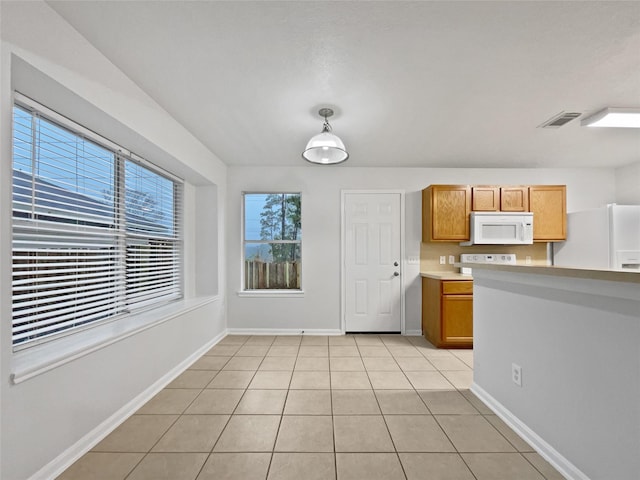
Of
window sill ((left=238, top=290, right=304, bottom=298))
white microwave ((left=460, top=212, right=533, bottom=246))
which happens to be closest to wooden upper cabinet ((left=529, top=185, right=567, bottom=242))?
white microwave ((left=460, top=212, right=533, bottom=246))

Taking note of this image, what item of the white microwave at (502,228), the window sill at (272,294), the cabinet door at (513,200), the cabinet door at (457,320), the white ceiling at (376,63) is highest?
the white ceiling at (376,63)

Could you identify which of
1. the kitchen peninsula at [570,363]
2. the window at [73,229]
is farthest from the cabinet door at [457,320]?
the window at [73,229]

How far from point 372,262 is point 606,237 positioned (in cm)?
283

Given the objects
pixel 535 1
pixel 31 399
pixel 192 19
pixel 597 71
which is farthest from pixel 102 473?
pixel 597 71

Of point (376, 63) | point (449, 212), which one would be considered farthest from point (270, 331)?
point (376, 63)

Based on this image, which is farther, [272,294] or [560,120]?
[272,294]

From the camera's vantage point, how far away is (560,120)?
2711mm

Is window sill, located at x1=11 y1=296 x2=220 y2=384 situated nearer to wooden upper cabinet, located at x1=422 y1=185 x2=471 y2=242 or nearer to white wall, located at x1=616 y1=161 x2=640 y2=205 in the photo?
wooden upper cabinet, located at x1=422 y1=185 x2=471 y2=242

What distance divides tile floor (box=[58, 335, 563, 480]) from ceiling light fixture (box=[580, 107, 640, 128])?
2.55 meters

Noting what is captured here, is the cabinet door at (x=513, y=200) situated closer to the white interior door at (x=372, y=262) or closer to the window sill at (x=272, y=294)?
the white interior door at (x=372, y=262)

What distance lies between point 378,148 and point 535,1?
2.09 metres

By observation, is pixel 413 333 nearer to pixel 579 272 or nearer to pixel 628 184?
pixel 579 272

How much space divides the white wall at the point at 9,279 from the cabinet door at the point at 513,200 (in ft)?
12.9

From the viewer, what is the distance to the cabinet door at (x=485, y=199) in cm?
394
